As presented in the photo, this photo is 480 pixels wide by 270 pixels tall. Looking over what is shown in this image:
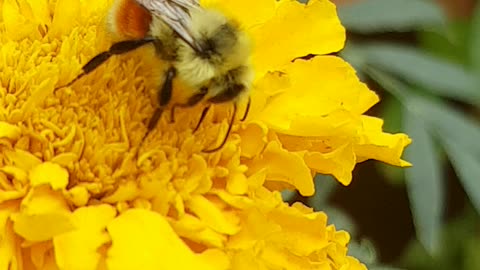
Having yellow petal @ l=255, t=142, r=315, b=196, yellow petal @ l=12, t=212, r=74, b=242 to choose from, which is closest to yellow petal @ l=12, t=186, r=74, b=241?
yellow petal @ l=12, t=212, r=74, b=242

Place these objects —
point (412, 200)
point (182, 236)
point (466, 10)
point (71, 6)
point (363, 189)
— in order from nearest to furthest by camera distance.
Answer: point (182, 236), point (71, 6), point (412, 200), point (363, 189), point (466, 10)

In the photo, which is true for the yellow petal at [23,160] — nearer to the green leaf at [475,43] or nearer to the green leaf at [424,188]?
the green leaf at [424,188]

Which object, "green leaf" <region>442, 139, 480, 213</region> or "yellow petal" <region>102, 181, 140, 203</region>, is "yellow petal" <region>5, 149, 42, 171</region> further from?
"green leaf" <region>442, 139, 480, 213</region>

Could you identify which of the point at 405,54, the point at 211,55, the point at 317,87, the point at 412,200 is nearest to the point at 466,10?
the point at 405,54

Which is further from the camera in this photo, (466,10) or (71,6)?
(466,10)

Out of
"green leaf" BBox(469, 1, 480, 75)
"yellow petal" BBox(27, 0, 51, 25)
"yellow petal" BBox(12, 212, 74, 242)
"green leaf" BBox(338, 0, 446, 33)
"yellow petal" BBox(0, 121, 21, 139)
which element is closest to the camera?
"yellow petal" BBox(12, 212, 74, 242)

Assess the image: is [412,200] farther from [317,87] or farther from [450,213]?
[450,213]
